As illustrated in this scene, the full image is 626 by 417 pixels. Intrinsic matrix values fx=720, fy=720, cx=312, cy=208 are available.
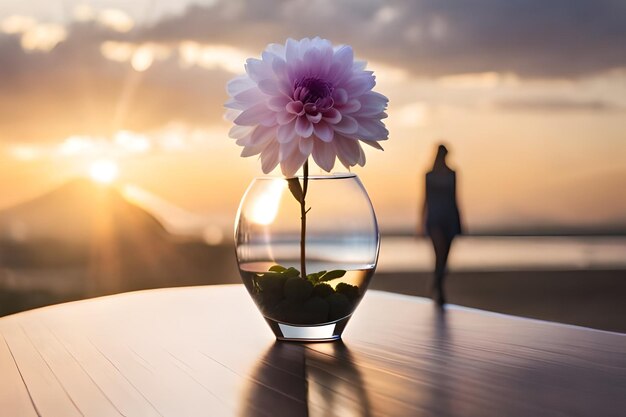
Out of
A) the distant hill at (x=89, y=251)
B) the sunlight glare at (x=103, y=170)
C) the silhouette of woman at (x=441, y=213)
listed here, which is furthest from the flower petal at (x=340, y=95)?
the sunlight glare at (x=103, y=170)

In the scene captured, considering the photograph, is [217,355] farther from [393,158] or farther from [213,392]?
[393,158]

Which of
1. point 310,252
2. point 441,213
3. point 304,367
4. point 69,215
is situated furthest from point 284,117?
point 69,215

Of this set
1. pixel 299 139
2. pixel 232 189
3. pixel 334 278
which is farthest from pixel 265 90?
pixel 232 189

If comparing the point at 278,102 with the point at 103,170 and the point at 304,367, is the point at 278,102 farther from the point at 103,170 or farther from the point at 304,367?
the point at 103,170

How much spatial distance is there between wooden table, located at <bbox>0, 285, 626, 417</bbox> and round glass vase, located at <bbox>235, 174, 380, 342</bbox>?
39mm

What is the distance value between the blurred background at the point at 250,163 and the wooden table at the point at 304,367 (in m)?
2.61

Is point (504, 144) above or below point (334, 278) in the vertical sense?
above

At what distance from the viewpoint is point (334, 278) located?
0.78m

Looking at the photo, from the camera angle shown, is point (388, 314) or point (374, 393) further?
point (388, 314)

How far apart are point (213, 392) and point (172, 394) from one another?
0.03 metres

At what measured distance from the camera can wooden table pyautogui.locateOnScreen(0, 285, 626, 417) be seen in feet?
1.79

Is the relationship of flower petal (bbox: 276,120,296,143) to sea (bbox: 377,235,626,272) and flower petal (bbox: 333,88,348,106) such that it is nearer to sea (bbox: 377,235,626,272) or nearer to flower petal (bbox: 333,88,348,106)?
flower petal (bbox: 333,88,348,106)

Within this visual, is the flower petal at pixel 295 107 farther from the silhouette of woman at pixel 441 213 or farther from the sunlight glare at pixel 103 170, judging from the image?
the sunlight glare at pixel 103 170

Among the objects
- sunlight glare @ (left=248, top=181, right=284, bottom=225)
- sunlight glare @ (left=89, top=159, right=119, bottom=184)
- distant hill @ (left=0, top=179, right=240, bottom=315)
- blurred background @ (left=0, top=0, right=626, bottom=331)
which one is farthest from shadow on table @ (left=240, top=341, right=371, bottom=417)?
sunlight glare @ (left=89, top=159, right=119, bottom=184)
